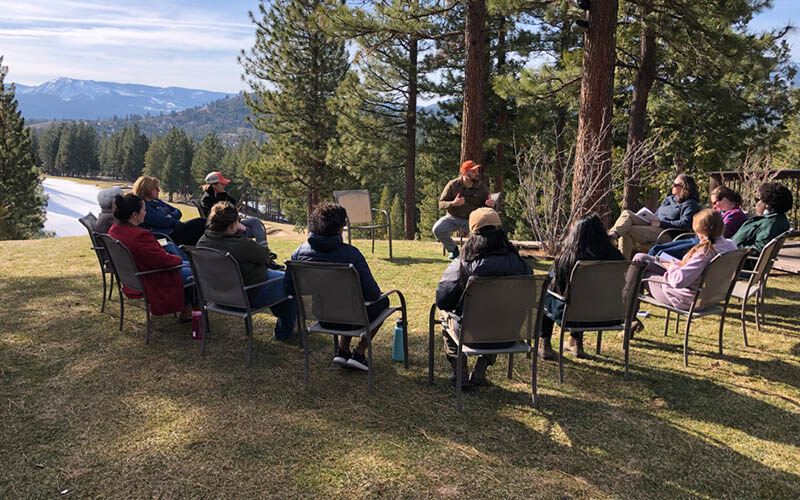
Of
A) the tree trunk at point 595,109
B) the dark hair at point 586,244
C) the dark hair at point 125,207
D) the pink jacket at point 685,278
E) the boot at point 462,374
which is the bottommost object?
the boot at point 462,374

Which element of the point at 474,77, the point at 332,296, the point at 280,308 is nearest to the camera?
the point at 332,296

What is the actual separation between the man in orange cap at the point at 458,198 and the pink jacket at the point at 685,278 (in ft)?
11.0

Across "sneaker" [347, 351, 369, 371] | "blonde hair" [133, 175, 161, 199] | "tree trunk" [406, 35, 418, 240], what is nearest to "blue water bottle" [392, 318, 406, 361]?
"sneaker" [347, 351, 369, 371]

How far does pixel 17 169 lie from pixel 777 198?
38.0m

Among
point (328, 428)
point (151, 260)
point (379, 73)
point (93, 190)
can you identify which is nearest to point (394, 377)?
point (328, 428)

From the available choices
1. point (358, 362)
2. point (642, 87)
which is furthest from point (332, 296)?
point (642, 87)

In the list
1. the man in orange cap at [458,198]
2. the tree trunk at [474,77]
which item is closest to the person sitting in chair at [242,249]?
the man in orange cap at [458,198]

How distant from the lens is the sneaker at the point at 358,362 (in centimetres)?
364

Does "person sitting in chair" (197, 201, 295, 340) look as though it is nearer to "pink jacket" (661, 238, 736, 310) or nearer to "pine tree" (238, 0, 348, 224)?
"pink jacket" (661, 238, 736, 310)

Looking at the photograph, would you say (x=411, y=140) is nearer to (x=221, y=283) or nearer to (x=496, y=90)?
(x=496, y=90)

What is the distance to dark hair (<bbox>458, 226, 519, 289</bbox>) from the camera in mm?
3166

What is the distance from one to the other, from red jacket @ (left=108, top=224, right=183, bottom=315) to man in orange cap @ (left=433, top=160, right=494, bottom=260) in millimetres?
3742

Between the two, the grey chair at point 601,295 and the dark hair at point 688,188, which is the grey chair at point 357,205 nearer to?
the dark hair at point 688,188

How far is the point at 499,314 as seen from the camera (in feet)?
9.89
